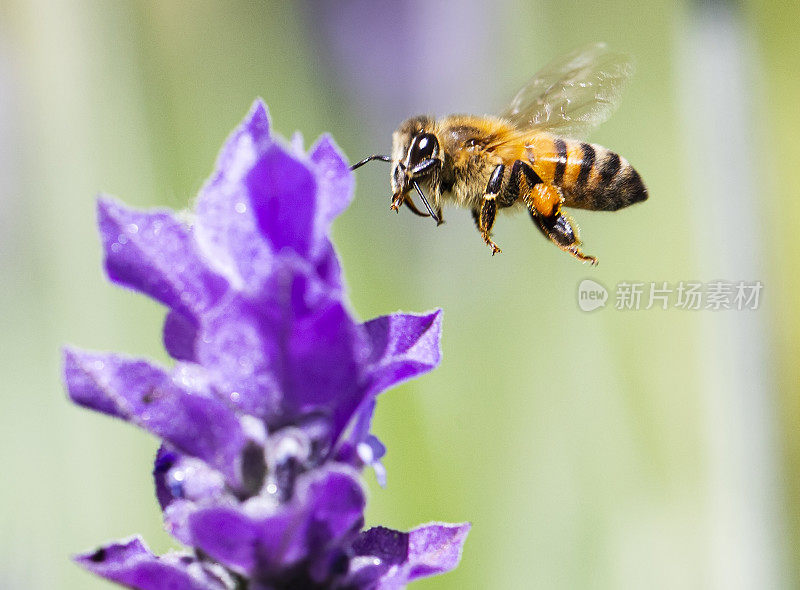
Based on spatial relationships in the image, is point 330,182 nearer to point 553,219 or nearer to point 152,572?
point 152,572

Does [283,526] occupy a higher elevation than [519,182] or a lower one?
lower

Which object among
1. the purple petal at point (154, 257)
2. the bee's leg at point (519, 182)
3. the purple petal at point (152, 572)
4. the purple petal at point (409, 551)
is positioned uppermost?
the bee's leg at point (519, 182)

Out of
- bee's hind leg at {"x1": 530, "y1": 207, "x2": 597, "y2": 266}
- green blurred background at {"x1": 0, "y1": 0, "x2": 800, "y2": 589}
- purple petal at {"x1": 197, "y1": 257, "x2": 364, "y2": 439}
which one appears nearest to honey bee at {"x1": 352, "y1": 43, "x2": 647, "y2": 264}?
bee's hind leg at {"x1": 530, "y1": 207, "x2": 597, "y2": 266}

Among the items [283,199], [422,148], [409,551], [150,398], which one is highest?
[422,148]

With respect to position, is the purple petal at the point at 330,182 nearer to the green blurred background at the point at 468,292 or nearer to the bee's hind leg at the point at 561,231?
the bee's hind leg at the point at 561,231

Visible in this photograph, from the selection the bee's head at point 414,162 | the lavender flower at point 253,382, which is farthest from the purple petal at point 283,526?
the bee's head at point 414,162

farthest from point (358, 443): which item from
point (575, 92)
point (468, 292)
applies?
point (468, 292)

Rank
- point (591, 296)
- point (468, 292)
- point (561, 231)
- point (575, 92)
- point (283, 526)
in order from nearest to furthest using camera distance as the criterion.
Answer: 1. point (283, 526)
2. point (561, 231)
3. point (575, 92)
4. point (591, 296)
5. point (468, 292)

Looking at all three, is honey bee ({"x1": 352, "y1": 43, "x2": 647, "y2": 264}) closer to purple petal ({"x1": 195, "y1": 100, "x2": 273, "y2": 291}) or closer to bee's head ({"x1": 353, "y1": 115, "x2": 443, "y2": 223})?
bee's head ({"x1": 353, "y1": 115, "x2": 443, "y2": 223})
